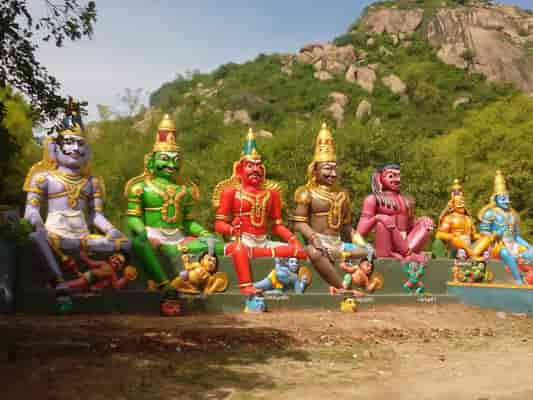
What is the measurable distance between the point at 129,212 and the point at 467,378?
5.86 meters

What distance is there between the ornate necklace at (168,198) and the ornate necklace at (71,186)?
109 cm

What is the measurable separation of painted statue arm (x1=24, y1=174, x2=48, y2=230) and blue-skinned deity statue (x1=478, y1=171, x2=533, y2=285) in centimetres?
808

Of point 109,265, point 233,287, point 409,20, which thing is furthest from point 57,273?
point 409,20

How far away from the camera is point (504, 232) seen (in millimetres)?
13250

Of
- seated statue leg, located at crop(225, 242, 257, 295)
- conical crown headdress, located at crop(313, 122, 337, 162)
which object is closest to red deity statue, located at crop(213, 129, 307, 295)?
seated statue leg, located at crop(225, 242, 257, 295)

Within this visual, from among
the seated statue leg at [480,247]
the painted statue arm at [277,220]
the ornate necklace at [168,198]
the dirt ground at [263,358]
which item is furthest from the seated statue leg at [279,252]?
the seated statue leg at [480,247]

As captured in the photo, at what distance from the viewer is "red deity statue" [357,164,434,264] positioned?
12.0 m

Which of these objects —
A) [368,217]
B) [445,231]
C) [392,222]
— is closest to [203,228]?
[368,217]

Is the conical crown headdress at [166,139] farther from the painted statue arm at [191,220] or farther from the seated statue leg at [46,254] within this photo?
the seated statue leg at [46,254]

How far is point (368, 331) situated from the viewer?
9.03 metres

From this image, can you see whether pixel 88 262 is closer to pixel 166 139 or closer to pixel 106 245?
pixel 106 245

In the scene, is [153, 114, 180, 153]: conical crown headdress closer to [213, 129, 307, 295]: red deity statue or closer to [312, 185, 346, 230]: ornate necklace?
[213, 129, 307, 295]: red deity statue

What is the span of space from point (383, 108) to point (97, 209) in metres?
41.0

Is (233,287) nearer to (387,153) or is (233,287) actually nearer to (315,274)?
(315,274)
